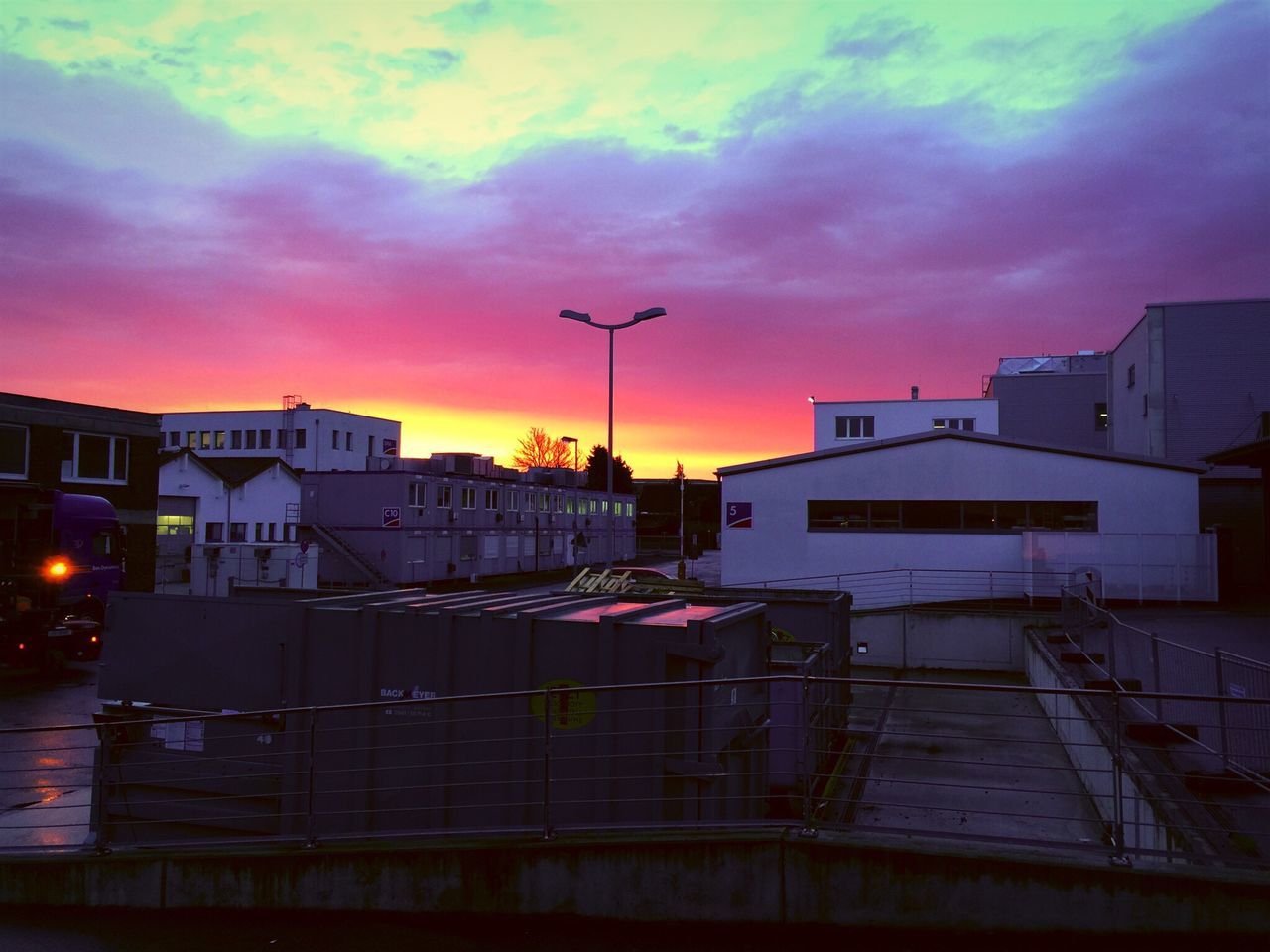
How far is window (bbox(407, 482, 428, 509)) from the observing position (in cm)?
4246

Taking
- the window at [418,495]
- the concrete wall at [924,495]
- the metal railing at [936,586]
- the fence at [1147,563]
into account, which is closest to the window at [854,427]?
the window at [418,495]

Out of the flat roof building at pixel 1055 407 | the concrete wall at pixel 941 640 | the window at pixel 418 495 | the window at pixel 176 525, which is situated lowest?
the concrete wall at pixel 941 640

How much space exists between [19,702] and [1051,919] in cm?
1893

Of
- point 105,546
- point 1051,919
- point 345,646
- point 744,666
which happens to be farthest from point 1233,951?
point 105,546

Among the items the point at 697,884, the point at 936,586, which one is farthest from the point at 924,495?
the point at 697,884

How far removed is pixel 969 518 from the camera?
26.4m

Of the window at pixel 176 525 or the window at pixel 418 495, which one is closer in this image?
the window at pixel 418 495

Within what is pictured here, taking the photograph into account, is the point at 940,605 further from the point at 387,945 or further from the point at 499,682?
the point at 387,945

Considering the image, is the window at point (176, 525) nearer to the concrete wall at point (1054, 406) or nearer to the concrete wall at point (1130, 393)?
the concrete wall at point (1130, 393)

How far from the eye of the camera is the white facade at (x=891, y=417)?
47438 millimetres

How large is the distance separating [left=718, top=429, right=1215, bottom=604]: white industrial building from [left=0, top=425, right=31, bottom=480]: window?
21.4 m

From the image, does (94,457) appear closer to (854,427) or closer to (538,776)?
(538,776)

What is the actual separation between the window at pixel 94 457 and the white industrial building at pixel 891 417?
3298 centimetres

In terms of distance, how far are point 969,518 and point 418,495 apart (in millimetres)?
26119
